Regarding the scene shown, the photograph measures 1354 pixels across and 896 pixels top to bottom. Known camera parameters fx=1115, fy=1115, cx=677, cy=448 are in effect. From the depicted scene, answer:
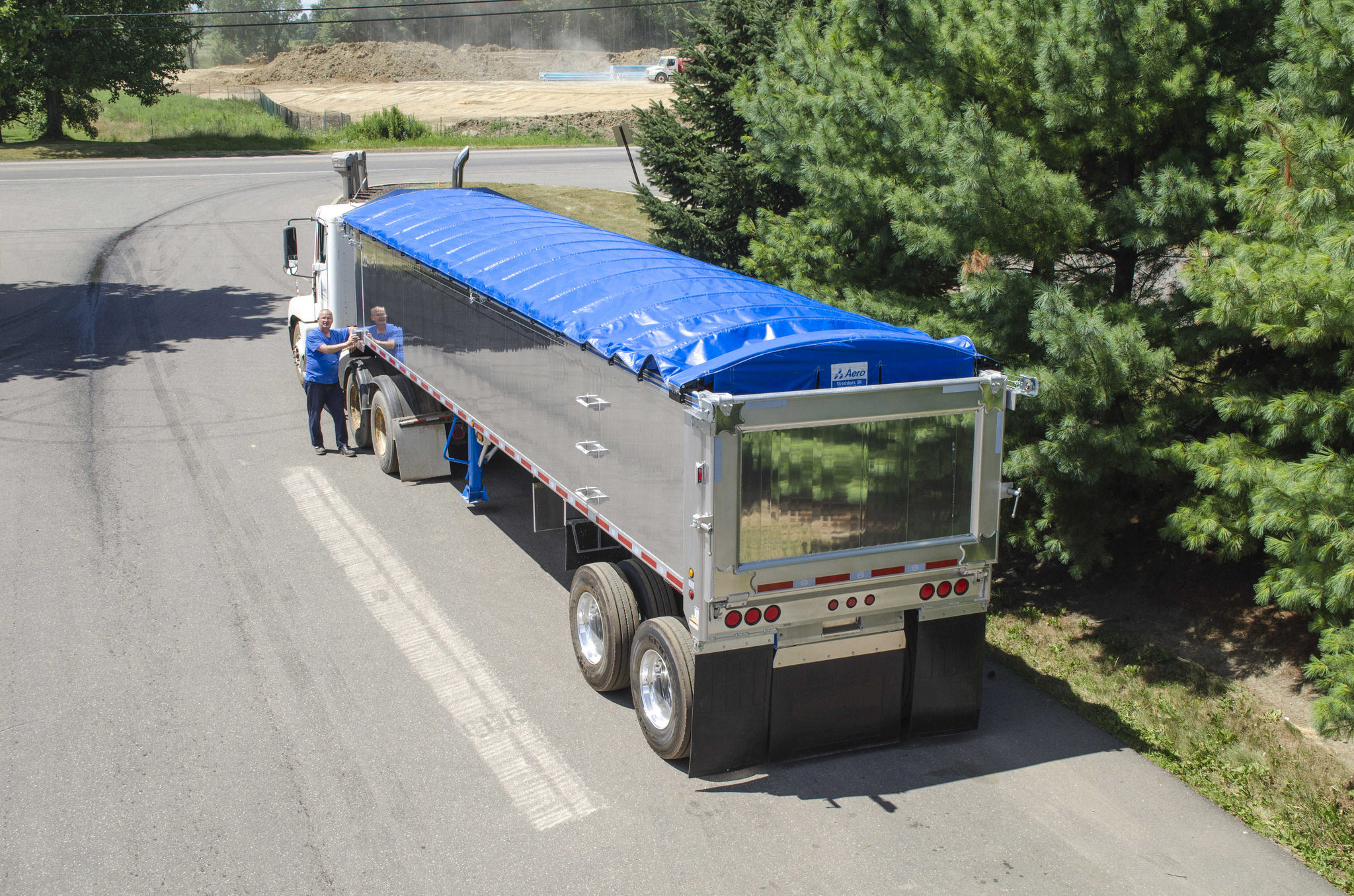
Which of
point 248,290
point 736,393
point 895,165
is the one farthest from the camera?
point 248,290

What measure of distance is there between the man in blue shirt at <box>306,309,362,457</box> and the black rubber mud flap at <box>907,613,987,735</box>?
8.46 meters

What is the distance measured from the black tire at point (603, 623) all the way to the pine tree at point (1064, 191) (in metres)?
3.26

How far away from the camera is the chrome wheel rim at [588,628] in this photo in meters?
8.26

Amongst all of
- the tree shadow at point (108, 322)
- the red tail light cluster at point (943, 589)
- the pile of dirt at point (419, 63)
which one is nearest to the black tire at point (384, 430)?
the tree shadow at point (108, 322)

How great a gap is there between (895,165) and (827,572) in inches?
191

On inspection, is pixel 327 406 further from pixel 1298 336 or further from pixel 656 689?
pixel 1298 336

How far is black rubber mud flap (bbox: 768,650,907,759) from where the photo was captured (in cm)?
712

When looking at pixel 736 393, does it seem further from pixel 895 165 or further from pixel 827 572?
pixel 895 165

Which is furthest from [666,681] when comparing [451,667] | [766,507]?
[451,667]

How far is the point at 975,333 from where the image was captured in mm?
9406

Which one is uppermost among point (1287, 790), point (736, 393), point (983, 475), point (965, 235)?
point (965, 235)

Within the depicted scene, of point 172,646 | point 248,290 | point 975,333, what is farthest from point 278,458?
point 248,290

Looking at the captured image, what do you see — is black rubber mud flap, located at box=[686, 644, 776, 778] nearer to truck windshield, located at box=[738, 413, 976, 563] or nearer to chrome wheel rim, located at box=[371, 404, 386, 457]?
truck windshield, located at box=[738, 413, 976, 563]

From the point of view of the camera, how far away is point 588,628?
8.36m
